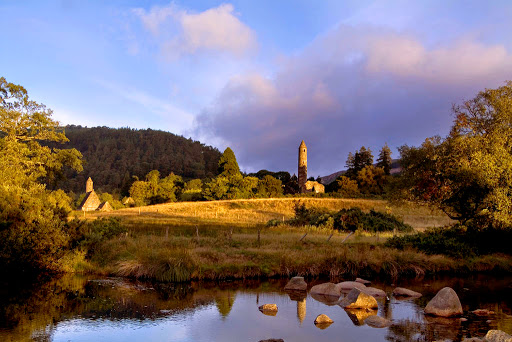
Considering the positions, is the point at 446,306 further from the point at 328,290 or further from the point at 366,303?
the point at 328,290

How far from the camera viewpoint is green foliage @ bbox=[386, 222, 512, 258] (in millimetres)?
25031

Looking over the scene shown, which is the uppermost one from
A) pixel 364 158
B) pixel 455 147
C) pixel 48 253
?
pixel 364 158

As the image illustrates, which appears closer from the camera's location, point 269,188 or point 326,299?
point 326,299

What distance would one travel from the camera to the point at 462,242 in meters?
25.8

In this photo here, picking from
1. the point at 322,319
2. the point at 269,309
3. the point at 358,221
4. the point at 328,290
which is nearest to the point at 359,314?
the point at 322,319

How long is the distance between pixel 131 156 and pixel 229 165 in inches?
Answer: 3034

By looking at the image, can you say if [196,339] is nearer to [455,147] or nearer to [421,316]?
[421,316]

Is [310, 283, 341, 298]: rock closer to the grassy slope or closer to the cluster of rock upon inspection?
the cluster of rock

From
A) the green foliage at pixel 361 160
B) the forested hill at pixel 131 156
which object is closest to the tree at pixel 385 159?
the green foliage at pixel 361 160

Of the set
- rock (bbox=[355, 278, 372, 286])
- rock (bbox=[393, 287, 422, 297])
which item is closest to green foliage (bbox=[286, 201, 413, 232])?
rock (bbox=[355, 278, 372, 286])

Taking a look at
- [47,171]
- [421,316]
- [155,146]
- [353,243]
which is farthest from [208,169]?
[421,316]

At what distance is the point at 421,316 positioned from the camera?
48.4 feet

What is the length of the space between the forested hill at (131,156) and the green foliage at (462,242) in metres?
79.1

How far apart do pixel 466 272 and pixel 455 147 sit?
285 inches
